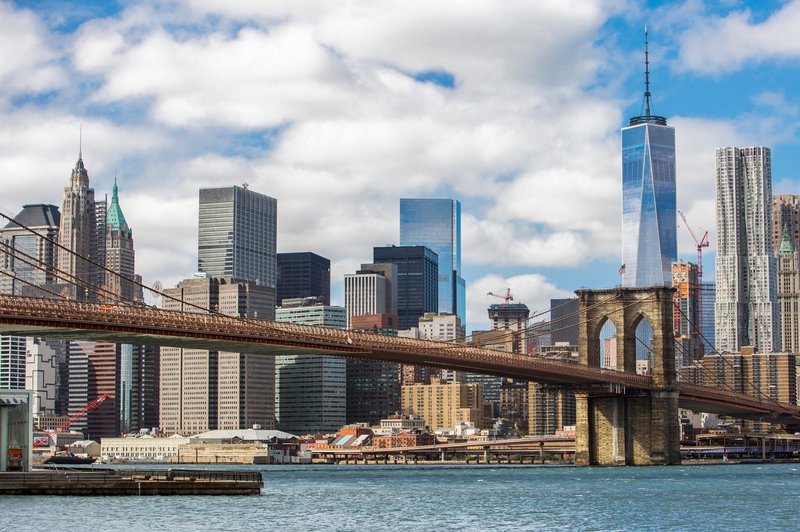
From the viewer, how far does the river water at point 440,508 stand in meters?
47.7

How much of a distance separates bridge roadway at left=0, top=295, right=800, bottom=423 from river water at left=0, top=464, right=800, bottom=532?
732cm

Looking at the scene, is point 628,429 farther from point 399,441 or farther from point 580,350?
point 399,441

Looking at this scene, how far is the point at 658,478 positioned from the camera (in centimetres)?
8050

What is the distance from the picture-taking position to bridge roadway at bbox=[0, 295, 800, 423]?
62688 millimetres

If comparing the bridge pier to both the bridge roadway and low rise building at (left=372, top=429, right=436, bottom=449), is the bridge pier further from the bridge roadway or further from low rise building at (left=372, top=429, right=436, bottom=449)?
low rise building at (left=372, top=429, right=436, bottom=449)

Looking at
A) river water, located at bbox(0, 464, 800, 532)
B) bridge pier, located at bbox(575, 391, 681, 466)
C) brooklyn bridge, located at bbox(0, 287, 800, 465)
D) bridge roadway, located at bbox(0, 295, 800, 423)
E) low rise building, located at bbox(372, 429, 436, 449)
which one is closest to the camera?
river water, located at bbox(0, 464, 800, 532)

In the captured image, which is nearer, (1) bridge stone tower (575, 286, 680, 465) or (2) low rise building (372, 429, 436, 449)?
(1) bridge stone tower (575, 286, 680, 465)

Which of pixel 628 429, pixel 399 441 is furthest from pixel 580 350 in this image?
pixel 399 441

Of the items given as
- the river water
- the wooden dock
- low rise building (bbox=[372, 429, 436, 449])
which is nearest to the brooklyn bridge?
the wooden dock

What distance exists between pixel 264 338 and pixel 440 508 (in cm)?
1857

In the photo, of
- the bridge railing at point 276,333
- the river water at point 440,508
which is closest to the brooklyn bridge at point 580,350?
the bridge railing at point 276,333

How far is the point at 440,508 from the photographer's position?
5641cm

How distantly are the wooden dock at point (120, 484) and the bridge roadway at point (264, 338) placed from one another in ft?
22.1

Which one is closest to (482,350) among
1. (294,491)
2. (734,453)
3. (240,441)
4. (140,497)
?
(294,491)
